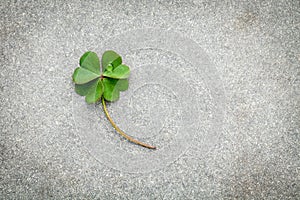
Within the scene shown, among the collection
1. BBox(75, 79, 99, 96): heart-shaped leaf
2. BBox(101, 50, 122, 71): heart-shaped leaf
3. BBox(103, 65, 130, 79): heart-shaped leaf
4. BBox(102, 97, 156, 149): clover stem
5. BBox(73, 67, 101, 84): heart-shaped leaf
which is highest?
BBox(101, 50, 122, 71): heart-shaped leaf

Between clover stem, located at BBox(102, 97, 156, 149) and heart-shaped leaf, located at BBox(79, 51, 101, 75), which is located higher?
heart-shaped leaf, located at BBox(79, 51, 101, 75)

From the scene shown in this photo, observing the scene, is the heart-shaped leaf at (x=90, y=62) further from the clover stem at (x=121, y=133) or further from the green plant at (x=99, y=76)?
the clover stem at (x=121, y=133)

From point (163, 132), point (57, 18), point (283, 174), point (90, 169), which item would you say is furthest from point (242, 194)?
point (57, 18)

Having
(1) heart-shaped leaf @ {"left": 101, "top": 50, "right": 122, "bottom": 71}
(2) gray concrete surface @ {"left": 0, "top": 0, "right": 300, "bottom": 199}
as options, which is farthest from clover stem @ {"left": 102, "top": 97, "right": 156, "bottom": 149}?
(1) heart-shaped leaf @ {"left": 101, "top": 50, "right": 122, "bottom": 71}

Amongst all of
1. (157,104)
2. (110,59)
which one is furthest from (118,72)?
(157,104)

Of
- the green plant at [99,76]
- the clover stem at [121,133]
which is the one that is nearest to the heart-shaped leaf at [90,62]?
the green plant at [99,76]

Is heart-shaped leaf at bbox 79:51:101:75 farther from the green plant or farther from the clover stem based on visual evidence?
the clover stem

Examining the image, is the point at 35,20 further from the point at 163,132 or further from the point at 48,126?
the point at 163,132
